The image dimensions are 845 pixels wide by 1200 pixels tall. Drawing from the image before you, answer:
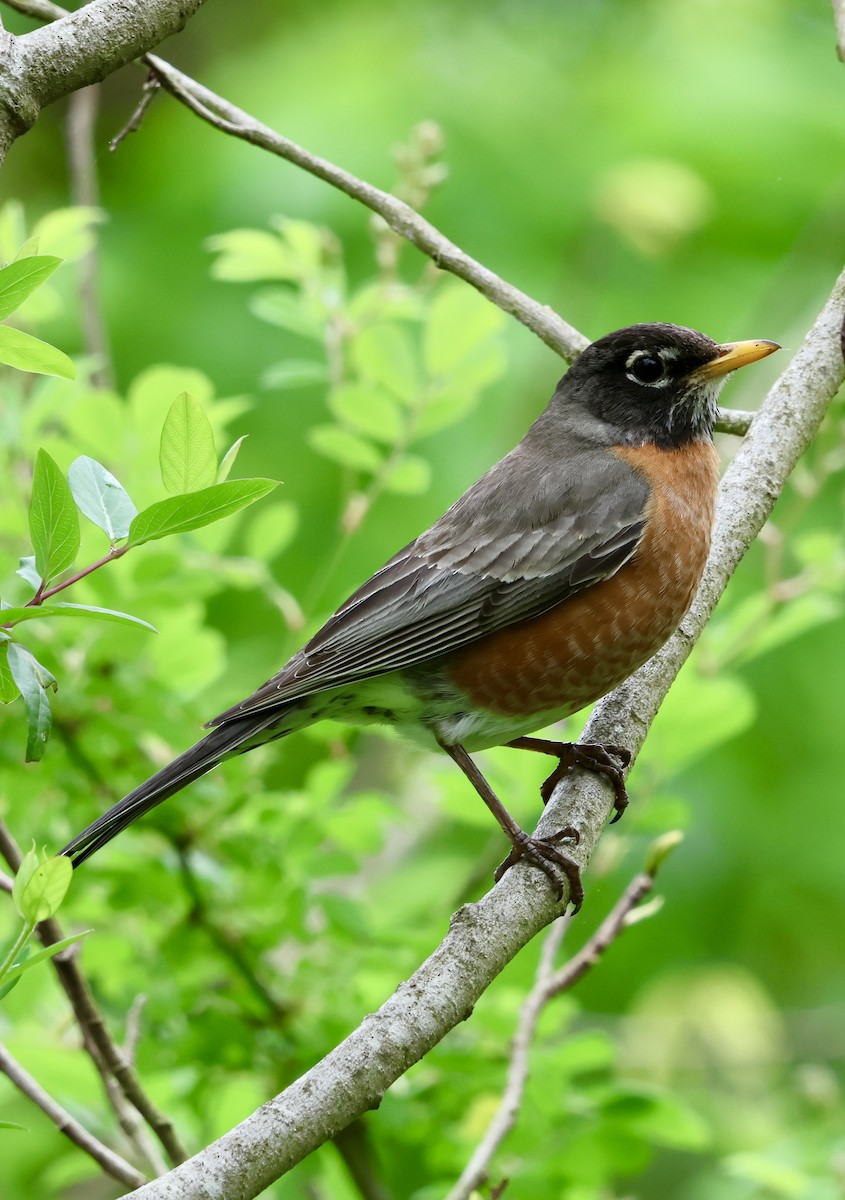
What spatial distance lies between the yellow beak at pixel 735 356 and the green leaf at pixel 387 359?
0.80 meters

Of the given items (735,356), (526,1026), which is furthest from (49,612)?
(735,356)

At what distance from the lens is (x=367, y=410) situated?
3342mm

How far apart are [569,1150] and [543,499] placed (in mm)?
1580

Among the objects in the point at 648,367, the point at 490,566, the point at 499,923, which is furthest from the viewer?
the point at 648,367

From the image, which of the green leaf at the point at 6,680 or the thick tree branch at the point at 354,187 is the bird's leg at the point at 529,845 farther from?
the green leaf at the point at 6,680

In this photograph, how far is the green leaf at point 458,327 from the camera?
11.0ft

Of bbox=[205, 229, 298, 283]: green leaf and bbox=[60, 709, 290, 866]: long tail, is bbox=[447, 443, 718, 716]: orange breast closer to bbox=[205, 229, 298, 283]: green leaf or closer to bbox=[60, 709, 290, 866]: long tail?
bbox=[60, 709, 290, 866]: long tail

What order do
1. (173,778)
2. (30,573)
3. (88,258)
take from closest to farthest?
1. (30,573)
2. (173,778)
3. (88,258)

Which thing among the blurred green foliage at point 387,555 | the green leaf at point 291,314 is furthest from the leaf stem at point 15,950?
the green leaf at point 291,314

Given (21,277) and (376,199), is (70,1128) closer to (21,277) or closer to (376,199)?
(21,277)

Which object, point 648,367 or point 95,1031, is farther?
point 648,367

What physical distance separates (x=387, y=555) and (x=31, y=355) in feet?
8.55

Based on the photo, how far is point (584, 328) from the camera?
4.69 meters

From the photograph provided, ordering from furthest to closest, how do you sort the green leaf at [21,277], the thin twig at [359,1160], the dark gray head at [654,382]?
1. the dark gray head at [654,382]
2. the thin twig at [359,1160]
3. the green leaf at [21,277]
